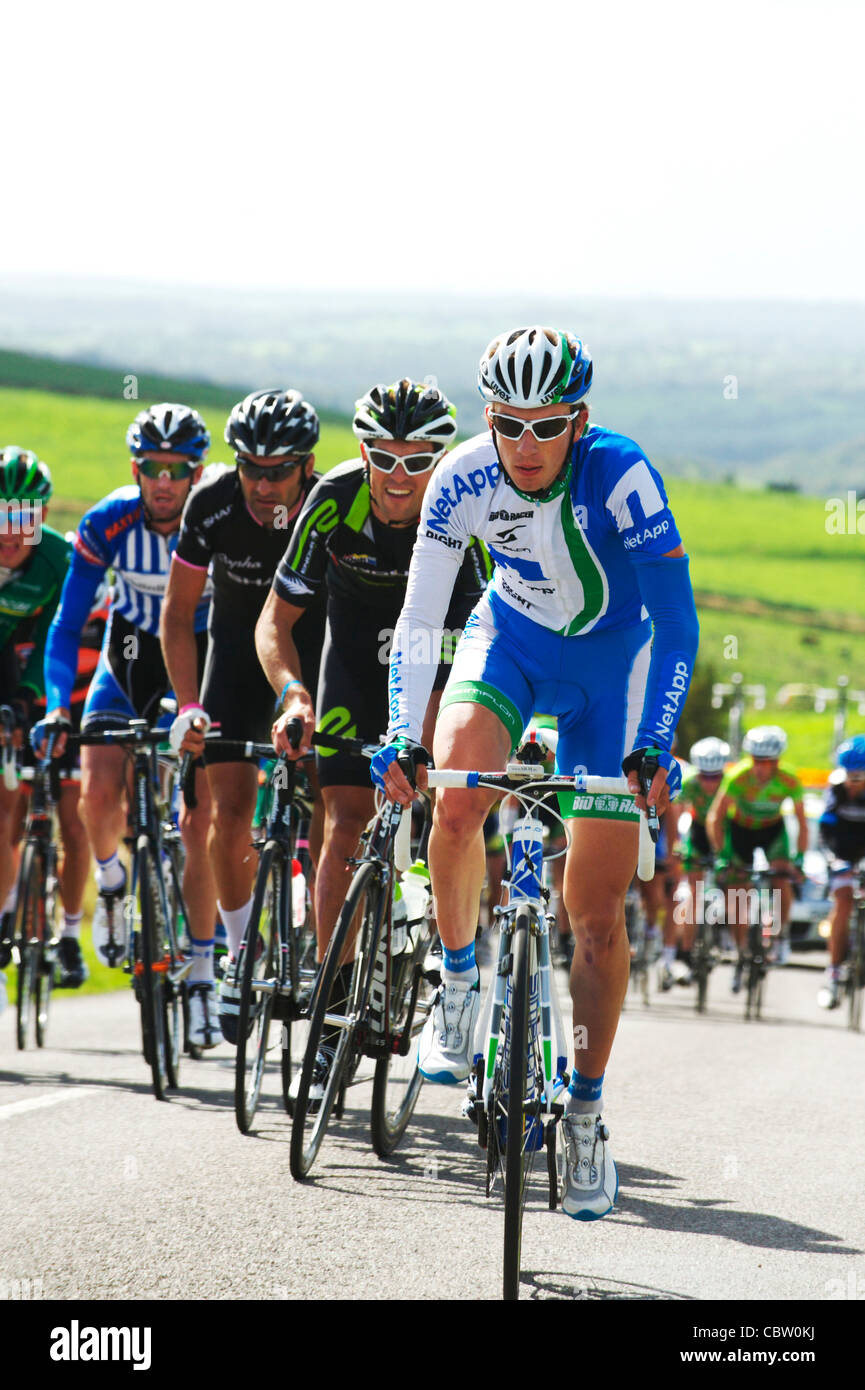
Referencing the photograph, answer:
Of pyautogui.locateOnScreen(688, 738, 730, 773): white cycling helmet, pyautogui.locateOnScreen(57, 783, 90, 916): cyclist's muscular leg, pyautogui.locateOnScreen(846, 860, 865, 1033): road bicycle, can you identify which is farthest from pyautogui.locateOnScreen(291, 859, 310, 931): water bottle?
pyautogui.locateOnScreen(688, 738, 730, 773): white cycling helmet

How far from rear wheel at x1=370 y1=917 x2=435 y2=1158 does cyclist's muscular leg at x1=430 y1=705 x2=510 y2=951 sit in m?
0.51

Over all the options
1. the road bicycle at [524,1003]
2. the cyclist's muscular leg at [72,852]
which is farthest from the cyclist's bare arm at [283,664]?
the cyclist's muscular leg at [72,852]

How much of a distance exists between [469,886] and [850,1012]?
9598mm

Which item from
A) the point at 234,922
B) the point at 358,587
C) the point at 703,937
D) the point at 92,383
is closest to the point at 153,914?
the point at 234,922

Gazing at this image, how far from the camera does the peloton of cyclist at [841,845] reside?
14.4 m

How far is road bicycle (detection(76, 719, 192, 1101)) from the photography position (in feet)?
23.2

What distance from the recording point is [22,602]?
908 centimetres

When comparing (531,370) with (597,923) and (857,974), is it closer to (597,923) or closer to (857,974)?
(597,923)

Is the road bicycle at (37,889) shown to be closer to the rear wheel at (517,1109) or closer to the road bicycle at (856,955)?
the rear wheel at (517,1109)

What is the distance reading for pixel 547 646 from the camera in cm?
528

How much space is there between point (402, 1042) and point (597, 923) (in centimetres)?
116

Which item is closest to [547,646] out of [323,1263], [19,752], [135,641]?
[323,1263]
